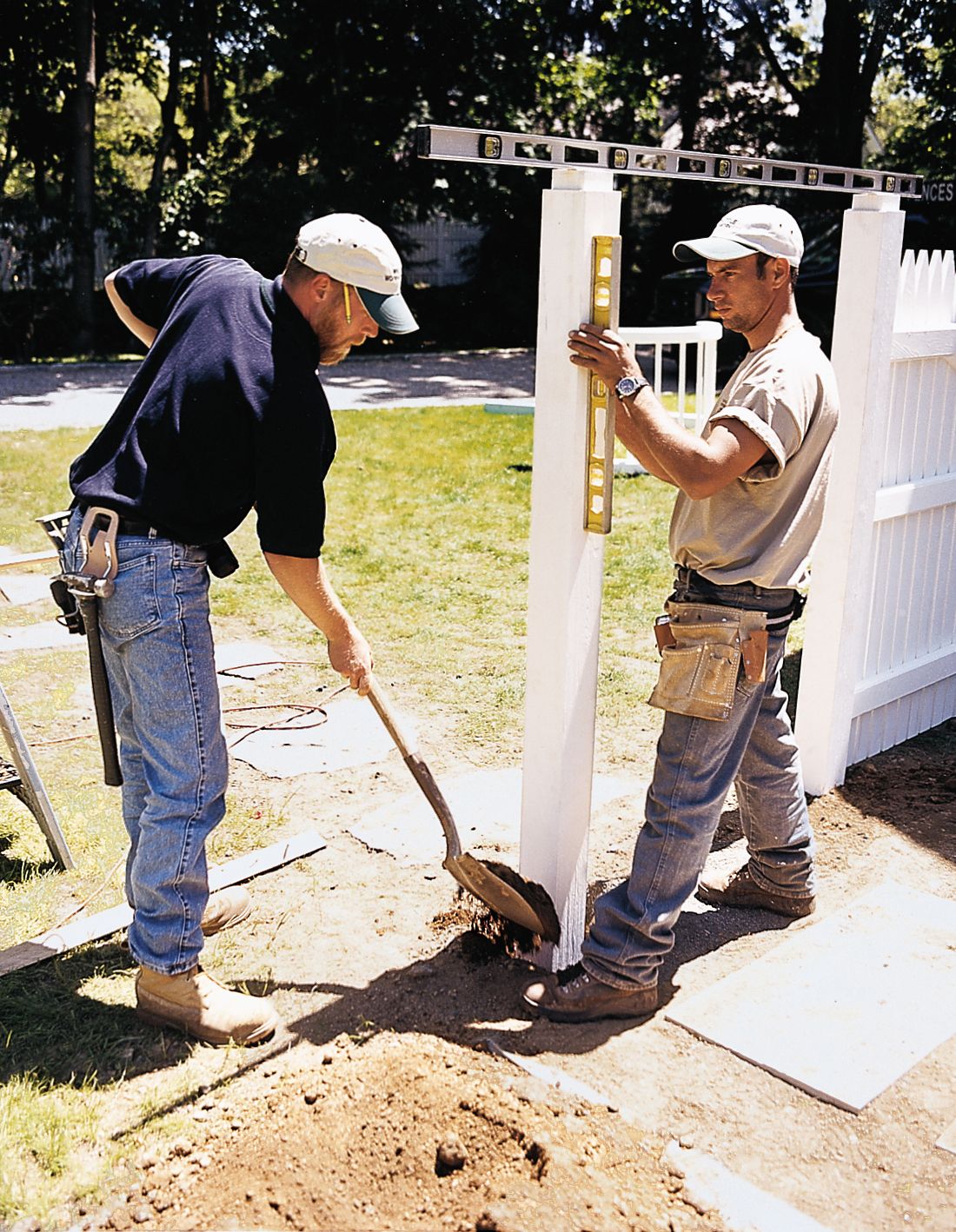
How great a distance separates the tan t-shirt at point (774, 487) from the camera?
117 inches

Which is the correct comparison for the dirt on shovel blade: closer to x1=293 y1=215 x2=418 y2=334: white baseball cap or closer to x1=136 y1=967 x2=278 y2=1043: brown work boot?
x1=136 y1=967 x2=278 y2=1043: brown work boot

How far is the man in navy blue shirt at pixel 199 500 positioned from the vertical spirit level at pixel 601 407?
474 millimetres

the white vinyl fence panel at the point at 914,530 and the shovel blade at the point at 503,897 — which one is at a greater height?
the white vinyl fence panel at the point at 914,530

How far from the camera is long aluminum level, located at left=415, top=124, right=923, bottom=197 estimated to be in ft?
9.00

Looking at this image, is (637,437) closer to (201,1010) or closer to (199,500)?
(199,500)

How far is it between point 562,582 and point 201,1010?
1397mm

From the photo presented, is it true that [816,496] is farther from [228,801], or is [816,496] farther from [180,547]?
[228,801]

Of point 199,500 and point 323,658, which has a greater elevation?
point 199,500

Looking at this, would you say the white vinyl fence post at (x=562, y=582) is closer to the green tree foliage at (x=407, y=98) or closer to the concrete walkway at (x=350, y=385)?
the concrete walkway at (x=350, y=385)

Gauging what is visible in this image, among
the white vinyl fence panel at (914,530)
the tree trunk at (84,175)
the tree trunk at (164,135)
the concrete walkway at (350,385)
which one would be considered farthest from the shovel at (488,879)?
the tree trunk at (164,135)

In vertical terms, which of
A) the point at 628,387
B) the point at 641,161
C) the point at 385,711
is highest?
the point at 641,161

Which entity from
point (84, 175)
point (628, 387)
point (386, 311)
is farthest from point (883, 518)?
point (84, 175)

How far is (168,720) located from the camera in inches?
116

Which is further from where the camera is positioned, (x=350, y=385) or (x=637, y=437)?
(x=350, y=385)
